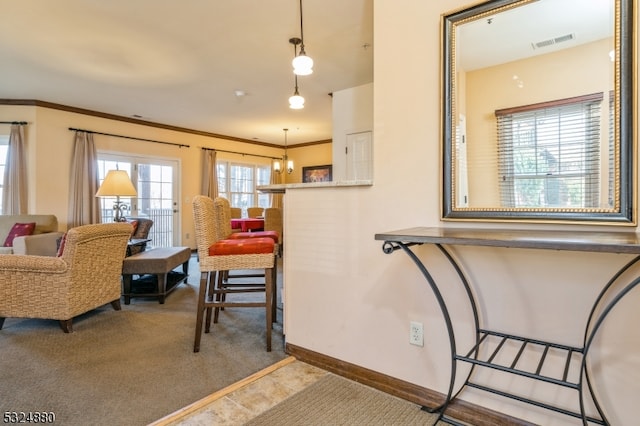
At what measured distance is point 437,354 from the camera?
162 cm

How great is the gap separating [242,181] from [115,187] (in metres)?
4.11

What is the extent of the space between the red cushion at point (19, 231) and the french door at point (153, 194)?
1272 mm

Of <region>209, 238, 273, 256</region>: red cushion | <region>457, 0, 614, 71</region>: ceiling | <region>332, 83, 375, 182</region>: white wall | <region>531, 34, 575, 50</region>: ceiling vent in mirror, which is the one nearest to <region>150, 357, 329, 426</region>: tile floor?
<region>209, 238, 273, 256</region>: red cushion

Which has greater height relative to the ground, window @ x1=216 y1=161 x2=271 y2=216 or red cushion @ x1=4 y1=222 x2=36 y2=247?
window @ x1=216 y1=161 x2=271 y2=216

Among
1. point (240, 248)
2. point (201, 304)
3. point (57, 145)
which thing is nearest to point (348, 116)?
point (240, 248)

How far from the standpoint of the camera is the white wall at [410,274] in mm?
1283

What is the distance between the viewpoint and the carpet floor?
5.56 feet

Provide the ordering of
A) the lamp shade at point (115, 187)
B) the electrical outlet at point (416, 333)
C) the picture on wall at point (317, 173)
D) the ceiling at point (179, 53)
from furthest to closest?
1. the picture on wall at point (317, 173)
2. the lamp shade at point (115, 187)
3. the ceiling at point (179, 53)
4. the electrical outlet at point (416, 333)

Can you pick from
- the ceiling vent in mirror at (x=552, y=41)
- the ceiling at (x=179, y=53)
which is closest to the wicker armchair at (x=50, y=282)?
the ceiling at (x=179, y=53)

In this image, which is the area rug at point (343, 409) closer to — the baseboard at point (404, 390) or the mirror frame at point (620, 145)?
the baseboard at point (404, 390)

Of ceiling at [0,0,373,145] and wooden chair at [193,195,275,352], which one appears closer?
wooden chair at [193,195,275,352]

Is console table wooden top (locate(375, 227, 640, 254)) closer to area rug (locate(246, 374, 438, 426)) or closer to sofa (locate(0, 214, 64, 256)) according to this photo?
area rug (locate(246, 374, 438, 426))

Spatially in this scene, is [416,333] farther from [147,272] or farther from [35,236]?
[35,236]

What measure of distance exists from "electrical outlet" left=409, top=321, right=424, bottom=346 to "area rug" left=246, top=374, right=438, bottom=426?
0.30 m
